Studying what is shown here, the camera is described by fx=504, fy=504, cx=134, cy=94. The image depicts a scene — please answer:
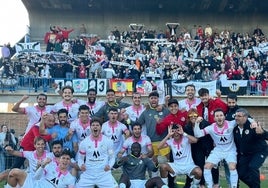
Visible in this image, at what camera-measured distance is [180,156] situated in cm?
991

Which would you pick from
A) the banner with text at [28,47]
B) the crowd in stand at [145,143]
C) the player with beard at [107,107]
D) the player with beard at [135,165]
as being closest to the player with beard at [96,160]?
the crowd in stand at [145,143]

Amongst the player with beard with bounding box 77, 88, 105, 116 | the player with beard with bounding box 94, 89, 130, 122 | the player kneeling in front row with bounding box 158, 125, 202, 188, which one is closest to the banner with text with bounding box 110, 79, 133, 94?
the player with beard with bounding box 77, 88, 105, 116

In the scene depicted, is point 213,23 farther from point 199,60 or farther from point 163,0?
point 199,60

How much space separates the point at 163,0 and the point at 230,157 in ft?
79.1

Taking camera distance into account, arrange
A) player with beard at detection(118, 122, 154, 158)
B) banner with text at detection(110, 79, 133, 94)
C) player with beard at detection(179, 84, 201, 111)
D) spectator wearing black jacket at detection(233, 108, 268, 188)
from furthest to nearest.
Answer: banner with text at detection(110, 79, 133, 94), player with beard at detection(179, 84, 201, 111), player with beard at detection(118, 122, 154, 158), spectator wearing black jacket at detection(233, 108, 268, 188)

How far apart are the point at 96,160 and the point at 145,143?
1067mm

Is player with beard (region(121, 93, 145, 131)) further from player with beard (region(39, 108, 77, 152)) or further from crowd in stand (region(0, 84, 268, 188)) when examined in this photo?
player with beard (region(39, 108, 77, 152))

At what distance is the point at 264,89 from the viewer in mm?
22812

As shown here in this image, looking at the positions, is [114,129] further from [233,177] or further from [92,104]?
[233,177]

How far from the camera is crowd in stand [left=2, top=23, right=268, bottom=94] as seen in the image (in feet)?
75.4

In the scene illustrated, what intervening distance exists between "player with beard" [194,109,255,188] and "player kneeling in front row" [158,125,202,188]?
8.3 inches

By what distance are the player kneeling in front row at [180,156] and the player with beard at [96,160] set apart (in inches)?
41.5

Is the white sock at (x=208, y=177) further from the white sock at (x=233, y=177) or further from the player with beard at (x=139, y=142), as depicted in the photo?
the player with beard at (x=139, y=142)

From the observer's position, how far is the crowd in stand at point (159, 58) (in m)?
23.0
